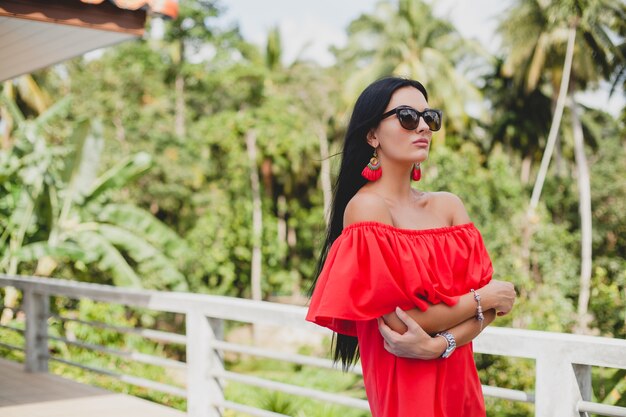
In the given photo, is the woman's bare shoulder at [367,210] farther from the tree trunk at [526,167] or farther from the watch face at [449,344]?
the tree trunk at [526,167]

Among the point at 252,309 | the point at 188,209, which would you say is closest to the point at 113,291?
the point at 252,309

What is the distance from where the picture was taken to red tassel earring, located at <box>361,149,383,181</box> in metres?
2.05

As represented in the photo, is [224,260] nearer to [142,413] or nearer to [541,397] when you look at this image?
[142,413]

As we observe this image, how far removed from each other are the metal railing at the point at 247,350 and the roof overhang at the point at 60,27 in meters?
1.45

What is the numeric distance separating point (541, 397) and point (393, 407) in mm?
940

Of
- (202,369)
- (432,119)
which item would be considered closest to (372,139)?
(432,119)

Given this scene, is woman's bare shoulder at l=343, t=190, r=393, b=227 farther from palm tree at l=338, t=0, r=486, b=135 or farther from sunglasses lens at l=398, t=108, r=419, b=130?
palm tree at l=338, t=0, r=486, b=135

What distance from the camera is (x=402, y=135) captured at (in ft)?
6.54

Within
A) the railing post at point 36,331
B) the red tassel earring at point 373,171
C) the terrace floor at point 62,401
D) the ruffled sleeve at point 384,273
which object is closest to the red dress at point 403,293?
the ruffled sleeve at point 384,273

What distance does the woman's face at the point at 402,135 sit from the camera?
1994 mm

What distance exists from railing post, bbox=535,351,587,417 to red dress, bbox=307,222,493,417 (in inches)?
27.0

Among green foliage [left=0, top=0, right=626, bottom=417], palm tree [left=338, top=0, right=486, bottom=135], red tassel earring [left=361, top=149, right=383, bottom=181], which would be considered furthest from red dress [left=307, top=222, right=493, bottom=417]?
palm tree [left=338, top=0, right=486, bottom=135]

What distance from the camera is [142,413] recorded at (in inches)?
173

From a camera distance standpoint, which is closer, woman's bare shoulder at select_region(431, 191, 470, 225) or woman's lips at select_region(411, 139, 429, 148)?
woman's lips at select_region(411, 139, 429, 148)
